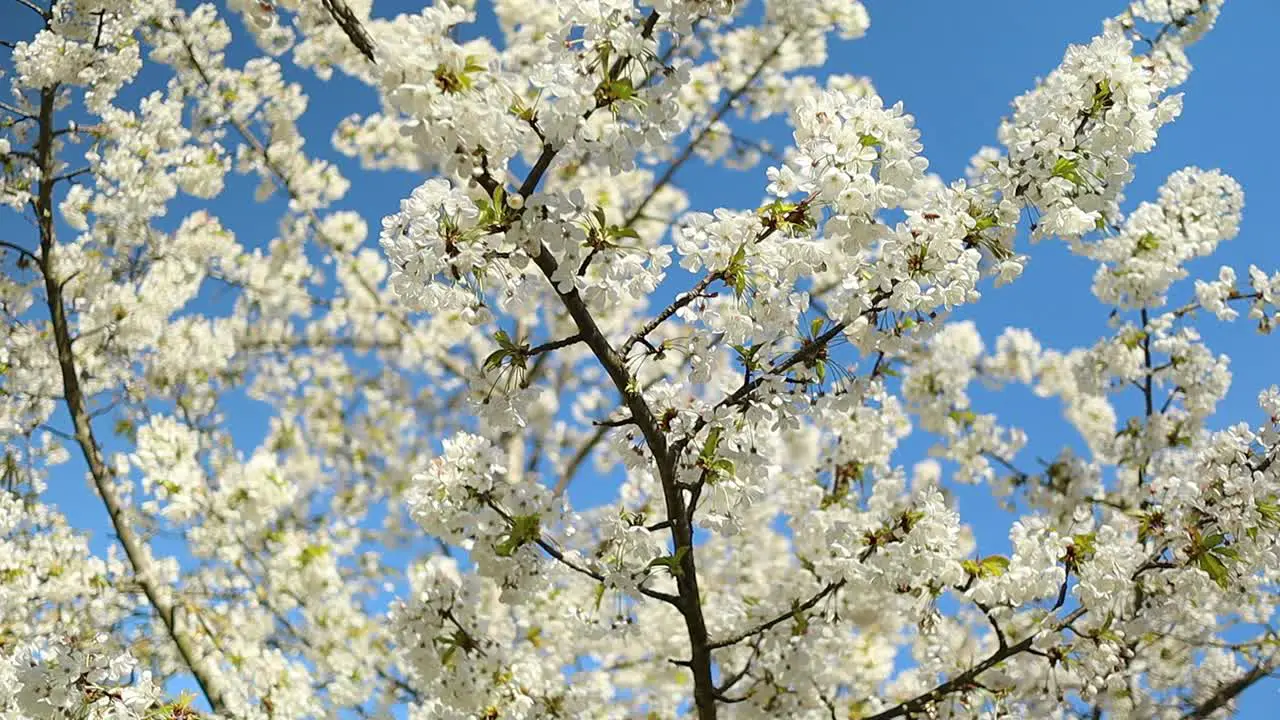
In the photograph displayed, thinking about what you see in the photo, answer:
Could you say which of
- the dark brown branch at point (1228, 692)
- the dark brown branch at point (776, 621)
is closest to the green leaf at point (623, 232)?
the dark brown branch at point (776, 621)

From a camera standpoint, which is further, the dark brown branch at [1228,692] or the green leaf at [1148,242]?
the green leaf at [1148,242]

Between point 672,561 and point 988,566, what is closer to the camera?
point 672,561

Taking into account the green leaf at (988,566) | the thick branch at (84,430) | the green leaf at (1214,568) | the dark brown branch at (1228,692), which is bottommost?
the dark brown branch at (1228,692)

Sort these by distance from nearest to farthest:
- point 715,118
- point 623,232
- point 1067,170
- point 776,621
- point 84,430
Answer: point 623,232
point 1067,170
point 776,621
point 84,430
point 715,118

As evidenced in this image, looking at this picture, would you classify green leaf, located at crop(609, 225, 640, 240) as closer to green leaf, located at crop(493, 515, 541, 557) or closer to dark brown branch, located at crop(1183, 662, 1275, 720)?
green leaf, located at crop(493, 515, 541, 557)

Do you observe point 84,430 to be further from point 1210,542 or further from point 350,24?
point 1210,542

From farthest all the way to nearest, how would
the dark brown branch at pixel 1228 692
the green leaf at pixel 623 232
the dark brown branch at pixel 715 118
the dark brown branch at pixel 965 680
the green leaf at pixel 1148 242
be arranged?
the dark brown branch at pixel 715 118, the green leaf at pixel 1148 242, the dark brown branch at pixel 1228 692, the dark brown branch at pixel 965 680, the green leaf at pixel 623 232

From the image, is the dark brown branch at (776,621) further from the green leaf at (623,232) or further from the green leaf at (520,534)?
the green leaf at (623,232)

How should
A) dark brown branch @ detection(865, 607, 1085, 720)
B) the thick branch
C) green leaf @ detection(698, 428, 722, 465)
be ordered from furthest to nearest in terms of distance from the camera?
1. the thick branch
2. dark brown branch @ detection(865, 607, 1085, 720)
3. green leaf @ detection(698, 428, 722, 465)

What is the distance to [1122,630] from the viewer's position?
3.38 meters

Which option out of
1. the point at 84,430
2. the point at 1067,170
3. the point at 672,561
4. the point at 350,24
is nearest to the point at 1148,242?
the point at 1067,170

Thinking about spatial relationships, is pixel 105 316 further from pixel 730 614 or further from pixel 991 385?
pixel 991 385

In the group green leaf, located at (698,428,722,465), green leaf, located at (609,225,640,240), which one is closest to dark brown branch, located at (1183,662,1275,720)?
green leaf, located at (698,428,722,465)

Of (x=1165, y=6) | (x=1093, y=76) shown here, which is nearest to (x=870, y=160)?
(x=1093, y=76)
